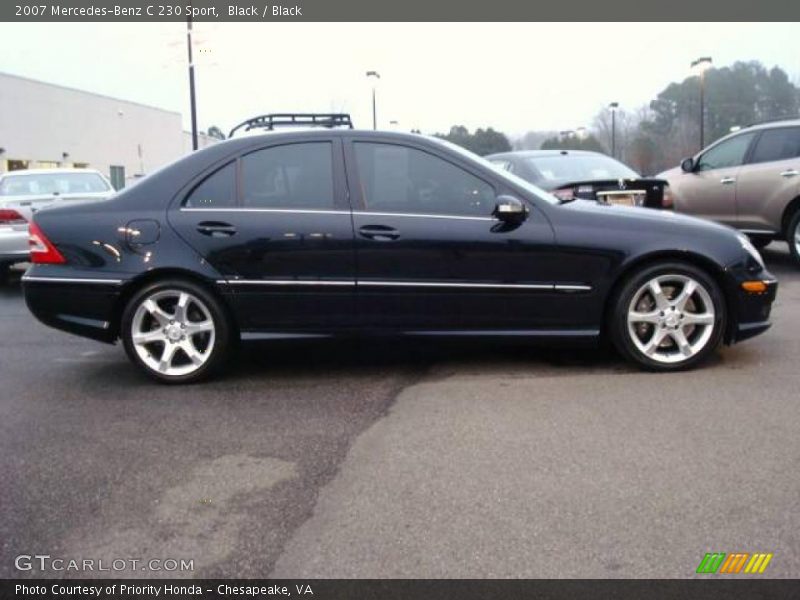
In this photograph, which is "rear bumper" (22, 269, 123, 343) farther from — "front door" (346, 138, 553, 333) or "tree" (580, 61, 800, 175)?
"tree" (580, 61, 800, 175)

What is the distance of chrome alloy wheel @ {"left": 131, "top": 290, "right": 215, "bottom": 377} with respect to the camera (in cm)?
471

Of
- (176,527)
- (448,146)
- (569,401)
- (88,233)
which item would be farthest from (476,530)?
(88,233)

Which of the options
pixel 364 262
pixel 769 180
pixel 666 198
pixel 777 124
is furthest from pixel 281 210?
pixel 777 124

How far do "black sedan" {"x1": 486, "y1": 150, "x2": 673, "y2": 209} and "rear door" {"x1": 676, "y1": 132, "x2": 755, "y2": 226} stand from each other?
3.70 ft

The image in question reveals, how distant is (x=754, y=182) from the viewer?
28.9 feet

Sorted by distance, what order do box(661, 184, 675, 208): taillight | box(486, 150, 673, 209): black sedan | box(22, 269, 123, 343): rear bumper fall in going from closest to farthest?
box(22, 269, 123, 343): rear bumper
box(486, 150, 673, 209): black sedan
box(661, 184, 675, 208): taillight

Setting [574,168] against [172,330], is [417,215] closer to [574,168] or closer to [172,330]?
[172,330]

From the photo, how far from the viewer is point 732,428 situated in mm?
3818

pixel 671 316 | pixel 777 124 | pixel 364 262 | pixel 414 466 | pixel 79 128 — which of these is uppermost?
pixel 79 128

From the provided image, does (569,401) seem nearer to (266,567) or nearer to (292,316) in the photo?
(292,316)

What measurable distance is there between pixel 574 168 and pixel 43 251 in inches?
240

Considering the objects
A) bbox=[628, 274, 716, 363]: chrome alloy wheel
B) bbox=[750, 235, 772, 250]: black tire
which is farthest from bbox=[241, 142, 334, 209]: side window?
bbox=[750, 235, 772, 250]: black tire

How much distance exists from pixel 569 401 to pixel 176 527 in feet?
7.62

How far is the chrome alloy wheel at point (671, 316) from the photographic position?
4.73m
